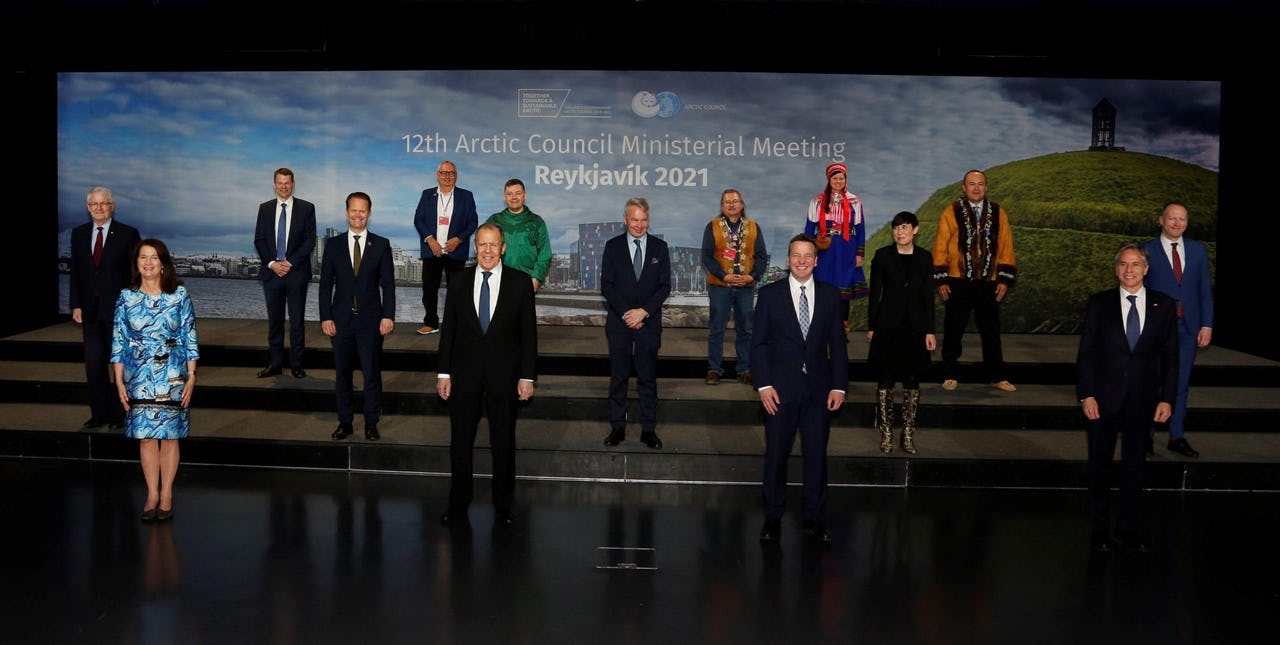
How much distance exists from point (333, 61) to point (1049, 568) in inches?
303

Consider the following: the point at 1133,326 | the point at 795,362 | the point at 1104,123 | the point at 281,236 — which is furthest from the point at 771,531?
the point at 1104,123

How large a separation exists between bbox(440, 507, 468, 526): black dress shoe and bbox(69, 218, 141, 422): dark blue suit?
9.65 feet

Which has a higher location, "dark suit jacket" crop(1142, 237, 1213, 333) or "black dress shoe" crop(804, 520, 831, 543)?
"dark suit jacket" crop(1142, 237, 1213, 333)

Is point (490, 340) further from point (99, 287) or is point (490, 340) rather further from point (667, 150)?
point (667, 150)

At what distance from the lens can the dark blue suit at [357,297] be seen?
682 centimetres

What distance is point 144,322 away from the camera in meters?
5.64

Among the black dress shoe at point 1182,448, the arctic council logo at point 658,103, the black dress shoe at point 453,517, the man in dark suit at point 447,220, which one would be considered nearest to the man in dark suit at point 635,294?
the black dress shoe at point 453,517

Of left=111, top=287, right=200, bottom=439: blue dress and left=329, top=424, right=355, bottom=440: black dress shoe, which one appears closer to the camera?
left=111, top=287, right=200, bottom=439: blue dress

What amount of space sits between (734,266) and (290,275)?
3.34 metres

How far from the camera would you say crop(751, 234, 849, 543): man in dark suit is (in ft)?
17.9

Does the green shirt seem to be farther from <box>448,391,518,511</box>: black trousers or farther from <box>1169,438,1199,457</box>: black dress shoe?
<box>1169,438,1199,457</box>: black dress shoe

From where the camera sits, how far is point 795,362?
17.9 feet

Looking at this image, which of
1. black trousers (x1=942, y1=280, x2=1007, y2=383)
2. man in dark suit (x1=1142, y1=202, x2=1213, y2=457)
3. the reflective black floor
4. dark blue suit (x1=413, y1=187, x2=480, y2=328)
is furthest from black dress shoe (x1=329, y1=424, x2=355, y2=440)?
man in dark suit (x1=1142, y1=202, x2=1213, y2=457)

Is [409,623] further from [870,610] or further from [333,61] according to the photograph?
[333,61]
